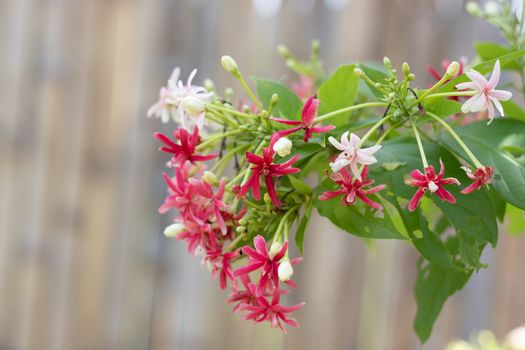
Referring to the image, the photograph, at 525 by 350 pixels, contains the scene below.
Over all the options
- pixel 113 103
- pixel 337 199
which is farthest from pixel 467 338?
pixel 337 199

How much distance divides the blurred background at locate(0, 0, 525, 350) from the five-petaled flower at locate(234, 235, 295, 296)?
1.16m

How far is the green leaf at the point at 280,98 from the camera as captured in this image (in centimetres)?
51

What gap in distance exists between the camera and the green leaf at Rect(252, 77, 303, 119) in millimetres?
510

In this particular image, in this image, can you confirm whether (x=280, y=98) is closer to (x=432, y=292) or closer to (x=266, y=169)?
(x=266, y=169)

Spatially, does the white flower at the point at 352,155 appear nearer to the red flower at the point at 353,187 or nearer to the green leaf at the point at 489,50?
the red flower at the point at 353,187

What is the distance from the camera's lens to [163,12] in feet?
5.48

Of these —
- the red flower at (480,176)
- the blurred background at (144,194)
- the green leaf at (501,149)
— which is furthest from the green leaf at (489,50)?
the blurred background at (144,194)

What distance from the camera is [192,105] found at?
0.49m

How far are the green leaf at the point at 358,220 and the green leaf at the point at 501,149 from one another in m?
0.08

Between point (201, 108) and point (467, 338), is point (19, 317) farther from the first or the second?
point (201, 108)

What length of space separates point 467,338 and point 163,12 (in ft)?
3.56

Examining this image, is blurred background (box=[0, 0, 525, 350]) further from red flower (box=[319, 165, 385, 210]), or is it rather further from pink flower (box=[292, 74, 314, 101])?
red flower (box=[319, 165, 385, 210])

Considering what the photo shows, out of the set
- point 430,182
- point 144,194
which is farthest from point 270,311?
point 144,194

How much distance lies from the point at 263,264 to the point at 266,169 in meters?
0.06
